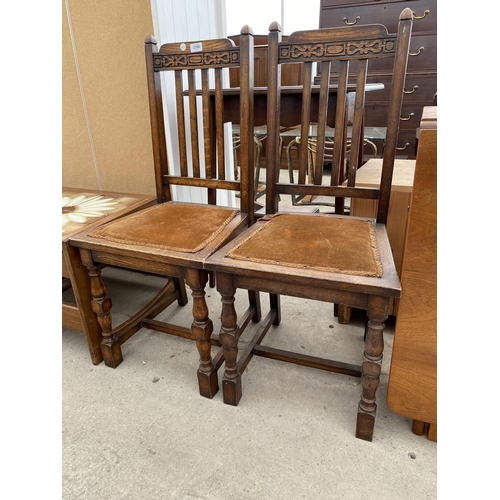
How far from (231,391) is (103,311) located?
562mm

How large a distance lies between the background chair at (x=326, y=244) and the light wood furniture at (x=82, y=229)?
58 centimetres

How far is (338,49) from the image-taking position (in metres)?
1.22

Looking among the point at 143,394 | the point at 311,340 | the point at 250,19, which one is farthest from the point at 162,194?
the point at 250,19

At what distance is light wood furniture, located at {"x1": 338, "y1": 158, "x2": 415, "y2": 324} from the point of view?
4.66 ft

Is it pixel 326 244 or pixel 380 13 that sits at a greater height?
pixel 380 13

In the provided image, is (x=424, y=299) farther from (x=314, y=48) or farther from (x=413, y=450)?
(x=314, y=48)

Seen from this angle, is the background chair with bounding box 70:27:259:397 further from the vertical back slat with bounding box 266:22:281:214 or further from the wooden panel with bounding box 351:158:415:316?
the wooden panel with bounding box 351:158:415:316

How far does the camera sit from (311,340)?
1614mm

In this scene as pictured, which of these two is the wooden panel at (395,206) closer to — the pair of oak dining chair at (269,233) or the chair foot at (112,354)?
the pair of oak dining chair at (269,233)

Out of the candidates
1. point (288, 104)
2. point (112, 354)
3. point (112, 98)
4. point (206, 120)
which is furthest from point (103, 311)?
point (288, 104)

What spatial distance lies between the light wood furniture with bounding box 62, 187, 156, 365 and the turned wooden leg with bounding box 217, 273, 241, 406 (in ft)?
1.90

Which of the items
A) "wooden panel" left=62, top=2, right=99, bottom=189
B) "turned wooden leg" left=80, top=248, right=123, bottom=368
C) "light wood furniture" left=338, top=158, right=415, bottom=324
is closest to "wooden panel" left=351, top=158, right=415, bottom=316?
"light wood furniture" left=338, top=158, right=415, bottom=324

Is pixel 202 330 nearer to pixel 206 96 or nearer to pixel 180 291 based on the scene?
pixel 180 291

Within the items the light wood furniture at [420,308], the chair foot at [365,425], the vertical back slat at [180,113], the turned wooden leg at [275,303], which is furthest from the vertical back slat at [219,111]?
the chair foot at [365,425]
